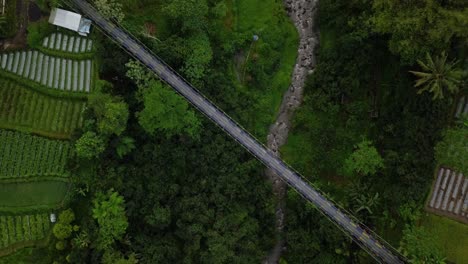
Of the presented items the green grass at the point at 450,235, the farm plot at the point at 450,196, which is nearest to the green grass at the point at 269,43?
the farm plot at the point at 450,196

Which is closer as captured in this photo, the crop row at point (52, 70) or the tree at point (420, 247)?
the tree at point (420, 247)

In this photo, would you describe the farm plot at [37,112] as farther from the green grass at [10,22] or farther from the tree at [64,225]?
the tree at [64,225]

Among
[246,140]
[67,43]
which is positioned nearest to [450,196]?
[246,140]

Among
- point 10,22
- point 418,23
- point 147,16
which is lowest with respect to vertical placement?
point 10,22

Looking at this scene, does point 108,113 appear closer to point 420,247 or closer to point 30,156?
point 30,156

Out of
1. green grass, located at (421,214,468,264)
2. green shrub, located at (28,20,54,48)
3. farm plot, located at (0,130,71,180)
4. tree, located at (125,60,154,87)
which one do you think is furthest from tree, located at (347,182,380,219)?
green shrub, located at (28,20,54,48)

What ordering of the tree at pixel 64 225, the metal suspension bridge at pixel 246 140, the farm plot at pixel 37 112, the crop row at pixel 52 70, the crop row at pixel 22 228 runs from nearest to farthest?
the tree at pixel 64 225 < the crop row at pixel 22 228 < the farm plot at pixel 37 112 < the crop row at pixel 52 70 < the metal suspension bridge at pixel 246 140

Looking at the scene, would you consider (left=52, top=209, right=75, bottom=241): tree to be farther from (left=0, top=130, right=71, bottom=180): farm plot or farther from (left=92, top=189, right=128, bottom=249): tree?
(left=0, top=130, right=71, bottom=180): farm plot
